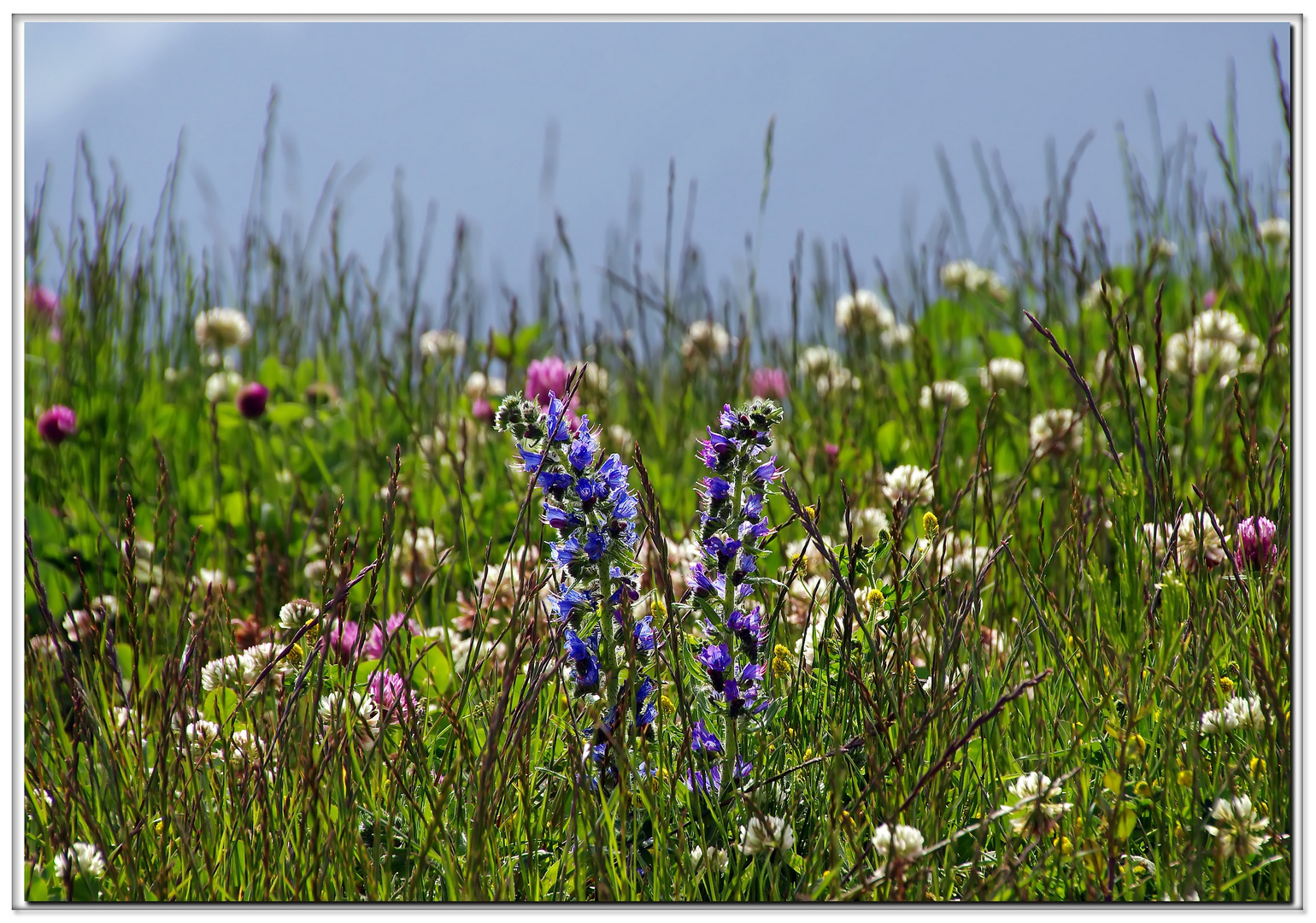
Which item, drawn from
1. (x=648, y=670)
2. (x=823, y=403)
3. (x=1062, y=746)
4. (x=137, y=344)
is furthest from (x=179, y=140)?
(x=1062, y=746)

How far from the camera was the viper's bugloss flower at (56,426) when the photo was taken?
96.0 inches

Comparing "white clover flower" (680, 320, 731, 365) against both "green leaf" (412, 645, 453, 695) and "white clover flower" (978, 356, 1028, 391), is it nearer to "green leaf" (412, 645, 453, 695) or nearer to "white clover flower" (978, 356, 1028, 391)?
"white clover flower" (978, 356, 1028, 391)

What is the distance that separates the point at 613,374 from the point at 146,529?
197 centimetres

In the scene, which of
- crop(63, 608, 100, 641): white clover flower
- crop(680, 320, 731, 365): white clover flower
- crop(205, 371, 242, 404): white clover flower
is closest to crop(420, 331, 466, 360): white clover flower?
crop(205, 371, 242, 404): white clover flower

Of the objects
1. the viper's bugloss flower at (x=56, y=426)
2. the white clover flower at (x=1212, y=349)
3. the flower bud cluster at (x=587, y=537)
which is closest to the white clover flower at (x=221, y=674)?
the flower bud cluster at (x=587, y=537)

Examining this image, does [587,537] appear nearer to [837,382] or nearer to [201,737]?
[201,737]

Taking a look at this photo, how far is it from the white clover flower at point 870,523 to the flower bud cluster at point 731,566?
0.77m

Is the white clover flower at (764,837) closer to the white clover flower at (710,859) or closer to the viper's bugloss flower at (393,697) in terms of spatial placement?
the white clover flower at (710,859)

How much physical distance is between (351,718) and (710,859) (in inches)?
17.2

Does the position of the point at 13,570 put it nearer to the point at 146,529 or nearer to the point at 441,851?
the point at 441,851

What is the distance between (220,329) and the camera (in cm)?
329

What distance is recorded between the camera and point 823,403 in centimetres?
258

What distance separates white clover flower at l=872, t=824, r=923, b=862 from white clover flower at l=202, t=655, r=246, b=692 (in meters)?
0.90

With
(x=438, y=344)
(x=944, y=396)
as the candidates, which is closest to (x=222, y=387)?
(x=438, y=344)
